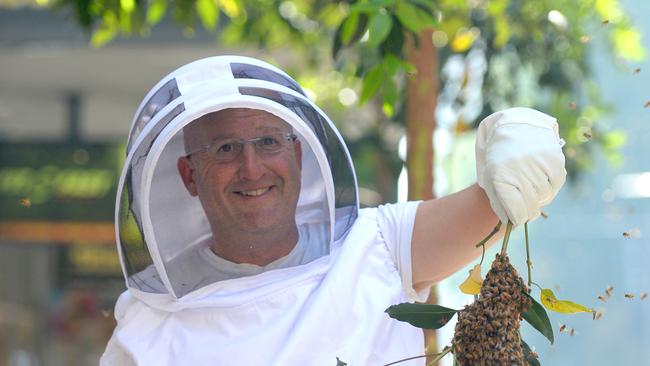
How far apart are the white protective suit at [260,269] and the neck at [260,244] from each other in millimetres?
33

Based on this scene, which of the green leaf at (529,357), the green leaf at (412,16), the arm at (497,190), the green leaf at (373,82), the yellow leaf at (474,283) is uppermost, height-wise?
the green leaf at (412,16)

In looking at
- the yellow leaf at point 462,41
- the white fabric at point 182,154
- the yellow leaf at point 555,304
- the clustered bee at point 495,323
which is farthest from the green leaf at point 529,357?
the yellow leaf at point 462,41

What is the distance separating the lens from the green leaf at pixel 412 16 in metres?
2.73

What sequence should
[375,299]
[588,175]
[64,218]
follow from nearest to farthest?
[375,299]
[588,175]
[64,218]

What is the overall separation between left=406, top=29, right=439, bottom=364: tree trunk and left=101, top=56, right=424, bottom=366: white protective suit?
3.26ft

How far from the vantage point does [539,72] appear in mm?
5270

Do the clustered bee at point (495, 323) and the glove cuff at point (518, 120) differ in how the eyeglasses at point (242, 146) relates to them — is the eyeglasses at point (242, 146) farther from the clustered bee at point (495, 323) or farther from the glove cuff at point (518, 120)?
the clustered bee at point (495, 323)

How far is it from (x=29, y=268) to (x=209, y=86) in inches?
317

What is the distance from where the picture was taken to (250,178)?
248cm

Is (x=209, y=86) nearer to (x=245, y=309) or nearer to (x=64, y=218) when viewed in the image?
(x=245, y=309)

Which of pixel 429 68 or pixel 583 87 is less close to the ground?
pixel 583 87

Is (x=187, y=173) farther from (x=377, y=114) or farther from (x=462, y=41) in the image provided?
(x=377, y=114)

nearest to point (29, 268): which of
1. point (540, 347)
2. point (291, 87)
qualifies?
point (540, 347)

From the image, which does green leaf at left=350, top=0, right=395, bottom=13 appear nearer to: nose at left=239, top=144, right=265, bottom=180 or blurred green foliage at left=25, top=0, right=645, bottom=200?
nose at left=239, top=144, right=265, bottom=180
